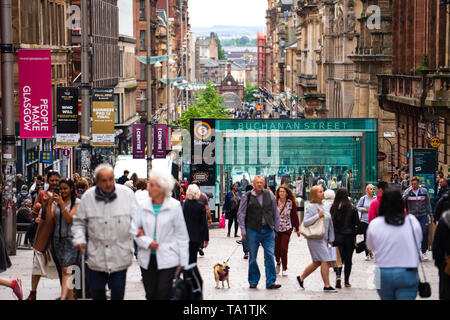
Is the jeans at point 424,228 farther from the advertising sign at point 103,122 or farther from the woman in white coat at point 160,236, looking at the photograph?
the advertising sign at point 103,122

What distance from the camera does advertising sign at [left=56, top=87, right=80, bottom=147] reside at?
90.7 ft

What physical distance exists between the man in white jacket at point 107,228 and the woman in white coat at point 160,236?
0.69ft

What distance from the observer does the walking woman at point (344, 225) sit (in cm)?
1505

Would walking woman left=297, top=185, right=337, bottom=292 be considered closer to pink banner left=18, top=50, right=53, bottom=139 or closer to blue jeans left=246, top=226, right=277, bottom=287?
blue jeans left=246, top=226, right=277, bottom=287

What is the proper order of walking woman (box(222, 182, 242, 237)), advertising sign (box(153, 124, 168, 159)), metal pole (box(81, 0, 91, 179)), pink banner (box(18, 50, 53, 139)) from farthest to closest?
advertising sign (box(153, 124, 168, 159)) < walking woman (box(222, 182, 242, 237)) < metal pole (box(81, 0, 91, 179)) < pink banner (box(18, 50, 53, 139))

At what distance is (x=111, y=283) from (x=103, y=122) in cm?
2367

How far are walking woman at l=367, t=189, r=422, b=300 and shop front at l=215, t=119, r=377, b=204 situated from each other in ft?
69.9

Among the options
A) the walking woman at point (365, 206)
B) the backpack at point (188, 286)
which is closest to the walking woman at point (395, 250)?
the backpack at point (188, 286)

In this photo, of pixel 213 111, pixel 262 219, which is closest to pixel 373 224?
pixel 262 219

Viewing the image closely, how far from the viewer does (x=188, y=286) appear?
9.49m

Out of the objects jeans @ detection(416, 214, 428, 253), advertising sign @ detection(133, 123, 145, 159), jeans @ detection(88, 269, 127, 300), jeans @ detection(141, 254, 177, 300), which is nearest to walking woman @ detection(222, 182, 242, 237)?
jeans @ detection(416, 214, 428, 253)

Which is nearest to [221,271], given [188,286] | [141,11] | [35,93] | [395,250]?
[188,286]

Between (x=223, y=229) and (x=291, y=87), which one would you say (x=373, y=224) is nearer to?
(x=223, y=229)
